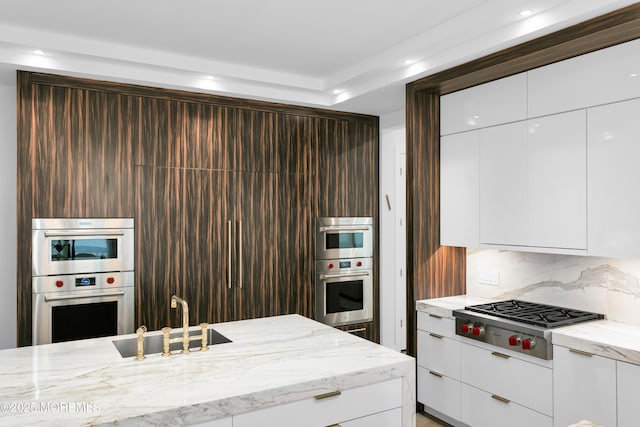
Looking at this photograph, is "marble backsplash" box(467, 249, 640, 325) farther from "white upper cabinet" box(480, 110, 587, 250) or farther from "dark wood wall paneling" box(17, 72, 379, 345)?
"dark wood wall paneling" box(17, 72, 379, 345)

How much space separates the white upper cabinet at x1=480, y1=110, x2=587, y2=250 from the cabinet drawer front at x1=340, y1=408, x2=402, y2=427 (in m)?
1.48

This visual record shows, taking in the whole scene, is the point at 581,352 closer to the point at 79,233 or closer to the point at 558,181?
the point at 558,181

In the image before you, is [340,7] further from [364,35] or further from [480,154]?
[480,154]

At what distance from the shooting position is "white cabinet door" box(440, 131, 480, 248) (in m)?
3.41

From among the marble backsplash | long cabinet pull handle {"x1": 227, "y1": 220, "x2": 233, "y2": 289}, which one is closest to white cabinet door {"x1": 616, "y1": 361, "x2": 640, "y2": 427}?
the marble backsplash

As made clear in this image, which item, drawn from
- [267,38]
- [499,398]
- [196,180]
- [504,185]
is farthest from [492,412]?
[267,38]

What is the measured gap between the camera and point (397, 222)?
4973 millimetres

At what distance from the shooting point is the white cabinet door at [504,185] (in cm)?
308

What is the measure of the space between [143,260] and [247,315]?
3.20ft

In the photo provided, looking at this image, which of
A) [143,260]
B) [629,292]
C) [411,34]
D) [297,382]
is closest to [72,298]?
[143,260]

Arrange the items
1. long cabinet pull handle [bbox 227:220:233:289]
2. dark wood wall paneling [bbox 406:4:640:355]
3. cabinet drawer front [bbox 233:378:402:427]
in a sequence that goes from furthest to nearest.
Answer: long cabinet pull handle [bbox 227:220:233:289], dark wood wall paneling [bbox 406:4:640:355], cabinet drawer front [bbox 233:378:402:427]

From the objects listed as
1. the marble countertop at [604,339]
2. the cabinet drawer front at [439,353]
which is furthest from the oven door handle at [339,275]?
the marble countertop at [604,339]

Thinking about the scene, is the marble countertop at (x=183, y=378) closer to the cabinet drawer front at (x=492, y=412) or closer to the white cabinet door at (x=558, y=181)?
the cabinet drawer front at (x=492, y=412)

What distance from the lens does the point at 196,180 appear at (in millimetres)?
3861
